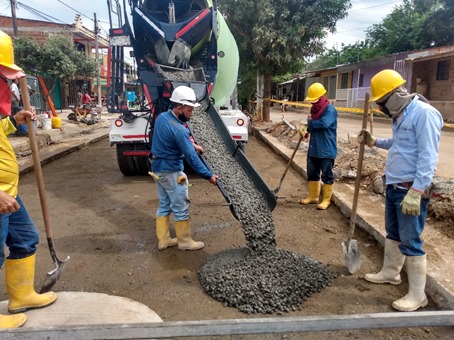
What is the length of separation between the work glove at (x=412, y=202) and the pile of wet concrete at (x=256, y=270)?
39.5 inches

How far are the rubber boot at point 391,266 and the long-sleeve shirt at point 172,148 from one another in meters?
1.74

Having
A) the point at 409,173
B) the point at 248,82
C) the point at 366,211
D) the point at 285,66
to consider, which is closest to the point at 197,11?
the point at 366,211

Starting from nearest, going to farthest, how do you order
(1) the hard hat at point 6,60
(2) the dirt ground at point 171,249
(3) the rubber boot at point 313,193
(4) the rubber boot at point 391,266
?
(1) the hard hat at point 6,60 → (2) the dirt ground at point 171,249 → (4) the rubber boot at point 391,266 → (3) the rubber boot at point 313,193

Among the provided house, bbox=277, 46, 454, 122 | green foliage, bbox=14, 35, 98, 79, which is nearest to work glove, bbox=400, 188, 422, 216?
house, bbox=277, 46, 454, 122

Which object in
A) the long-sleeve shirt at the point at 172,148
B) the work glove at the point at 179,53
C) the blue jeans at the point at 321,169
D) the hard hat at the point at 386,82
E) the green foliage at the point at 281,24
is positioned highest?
the green foliage at the point at 281,24

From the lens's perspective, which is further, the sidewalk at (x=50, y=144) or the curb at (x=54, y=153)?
the sidewalk at (x=50, y=144)

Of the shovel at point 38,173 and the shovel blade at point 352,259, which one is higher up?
the shovel at point 38,173

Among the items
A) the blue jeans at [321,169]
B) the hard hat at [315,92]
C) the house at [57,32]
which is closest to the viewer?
the hard hat at [315,92]

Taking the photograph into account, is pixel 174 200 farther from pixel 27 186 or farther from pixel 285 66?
pixel 285 66

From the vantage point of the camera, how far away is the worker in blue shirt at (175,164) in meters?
3.57

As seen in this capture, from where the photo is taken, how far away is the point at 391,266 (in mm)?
3258

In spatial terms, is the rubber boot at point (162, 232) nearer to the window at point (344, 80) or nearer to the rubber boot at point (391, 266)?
the rubber boot at point (391, 266)

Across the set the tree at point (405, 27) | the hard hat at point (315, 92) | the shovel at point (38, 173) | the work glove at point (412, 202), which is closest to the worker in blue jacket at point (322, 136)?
the hard hat at point (315, 92)

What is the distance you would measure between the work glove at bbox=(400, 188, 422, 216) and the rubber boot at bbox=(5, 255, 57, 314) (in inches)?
108
